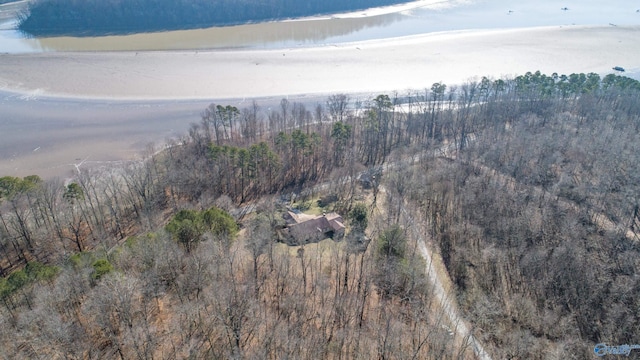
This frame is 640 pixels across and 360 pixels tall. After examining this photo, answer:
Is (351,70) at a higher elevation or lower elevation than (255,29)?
lower

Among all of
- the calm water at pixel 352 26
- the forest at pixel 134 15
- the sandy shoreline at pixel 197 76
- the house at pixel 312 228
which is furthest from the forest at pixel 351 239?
the forest at pixel 134 15

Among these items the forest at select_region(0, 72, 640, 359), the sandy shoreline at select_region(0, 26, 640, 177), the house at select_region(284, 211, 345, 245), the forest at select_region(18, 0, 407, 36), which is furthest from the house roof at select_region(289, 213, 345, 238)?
the forest at select_region(18, 0, 407, 36)

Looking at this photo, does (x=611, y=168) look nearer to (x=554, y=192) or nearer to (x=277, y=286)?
(x=554, y=192)

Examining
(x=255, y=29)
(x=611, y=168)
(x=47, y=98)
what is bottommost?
(x=611, y=168)

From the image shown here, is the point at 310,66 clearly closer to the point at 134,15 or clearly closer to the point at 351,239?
the point at 351,239

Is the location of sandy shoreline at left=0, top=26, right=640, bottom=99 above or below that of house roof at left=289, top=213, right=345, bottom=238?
above

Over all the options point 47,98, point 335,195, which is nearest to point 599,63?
point 335,195

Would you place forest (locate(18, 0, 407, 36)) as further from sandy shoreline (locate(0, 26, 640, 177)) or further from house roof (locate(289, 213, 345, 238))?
house roof (locate(289, 213, 345, 238))
